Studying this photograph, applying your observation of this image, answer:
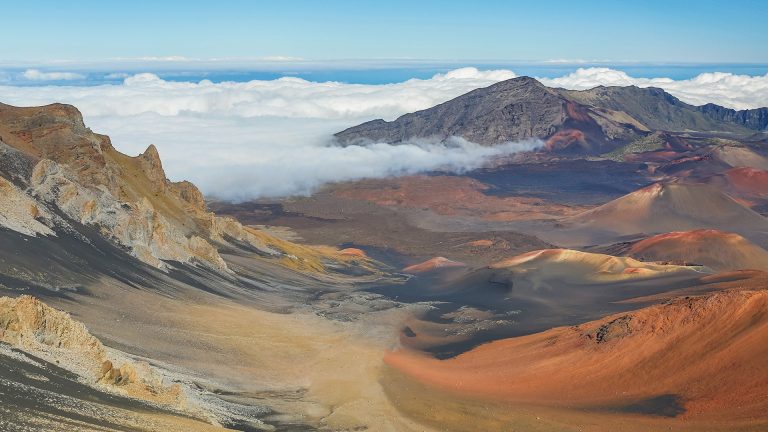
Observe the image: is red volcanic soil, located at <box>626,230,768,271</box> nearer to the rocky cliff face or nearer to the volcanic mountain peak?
the volcanic mountain peak

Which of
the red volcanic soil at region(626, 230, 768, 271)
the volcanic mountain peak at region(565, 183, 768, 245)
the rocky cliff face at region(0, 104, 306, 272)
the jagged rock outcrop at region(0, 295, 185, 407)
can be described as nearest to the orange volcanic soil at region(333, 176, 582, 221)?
the volcanic mountain peak at region(565, 183, 768, 245)

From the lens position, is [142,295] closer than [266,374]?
No

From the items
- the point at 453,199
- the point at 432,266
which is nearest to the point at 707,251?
the point at 432,266

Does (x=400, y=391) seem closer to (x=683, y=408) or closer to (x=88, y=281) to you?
(x=683, y=408)

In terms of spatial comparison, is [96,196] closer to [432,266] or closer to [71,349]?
[71,349]

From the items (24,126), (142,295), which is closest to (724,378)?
(142,295)

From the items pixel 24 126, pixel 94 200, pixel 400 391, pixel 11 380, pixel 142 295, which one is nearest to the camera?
pixel 11 380
